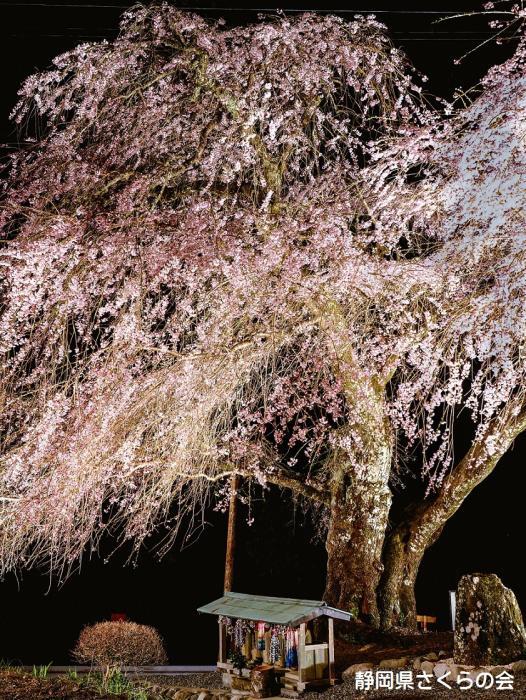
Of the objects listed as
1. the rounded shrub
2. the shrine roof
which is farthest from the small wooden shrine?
the rounded shrub

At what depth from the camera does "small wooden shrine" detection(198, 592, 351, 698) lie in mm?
7047

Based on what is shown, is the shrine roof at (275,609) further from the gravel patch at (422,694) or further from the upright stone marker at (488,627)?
the upright stone marker at (488,627)

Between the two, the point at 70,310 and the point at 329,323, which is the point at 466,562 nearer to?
the point at 329,323

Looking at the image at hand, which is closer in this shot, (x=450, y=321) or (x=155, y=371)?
(x=450, y=321)

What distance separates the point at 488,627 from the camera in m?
6.72

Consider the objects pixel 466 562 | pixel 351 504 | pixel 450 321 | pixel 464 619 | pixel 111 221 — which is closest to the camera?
pixel 464 619

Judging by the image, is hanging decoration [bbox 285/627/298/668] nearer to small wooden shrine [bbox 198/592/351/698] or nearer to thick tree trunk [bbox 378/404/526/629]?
small wooden shrine [bbox 198/592/351/698]

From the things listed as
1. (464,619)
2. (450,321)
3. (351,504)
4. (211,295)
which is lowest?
(464,619)

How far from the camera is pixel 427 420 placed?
8.16m

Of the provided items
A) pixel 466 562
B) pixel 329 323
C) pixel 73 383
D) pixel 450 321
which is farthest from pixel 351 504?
pixel 466 562

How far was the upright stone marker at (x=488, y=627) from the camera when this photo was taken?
6637mm

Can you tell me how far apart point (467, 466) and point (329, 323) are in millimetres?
2743

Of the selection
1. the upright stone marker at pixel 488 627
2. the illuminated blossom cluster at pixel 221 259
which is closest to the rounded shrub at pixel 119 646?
the illuminated blossom cluster at pixel 221 259

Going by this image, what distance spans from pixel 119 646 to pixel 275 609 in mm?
4371
